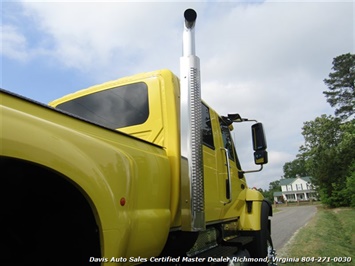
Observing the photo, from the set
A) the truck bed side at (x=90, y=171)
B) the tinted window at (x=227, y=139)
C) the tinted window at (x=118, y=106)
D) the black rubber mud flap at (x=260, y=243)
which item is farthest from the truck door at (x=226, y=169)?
the truck bed side at (x=90, y=171)

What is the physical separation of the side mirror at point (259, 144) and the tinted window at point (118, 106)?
76.6 inches

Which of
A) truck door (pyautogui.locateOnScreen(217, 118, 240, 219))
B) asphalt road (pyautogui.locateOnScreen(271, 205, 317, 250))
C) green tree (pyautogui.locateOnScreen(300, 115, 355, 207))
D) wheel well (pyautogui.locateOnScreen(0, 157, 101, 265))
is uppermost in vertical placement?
green tree (pyautogui.locateOnScreen(300, 115, 355, 207))

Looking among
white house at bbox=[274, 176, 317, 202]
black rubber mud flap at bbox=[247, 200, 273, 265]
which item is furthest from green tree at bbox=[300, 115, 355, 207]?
white house at bbox=[274, 176, 317, 202]

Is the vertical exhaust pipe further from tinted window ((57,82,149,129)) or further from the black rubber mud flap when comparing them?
the black rubber mud flap

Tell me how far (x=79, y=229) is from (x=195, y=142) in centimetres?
113

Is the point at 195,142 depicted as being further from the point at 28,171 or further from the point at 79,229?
the point at 28,171

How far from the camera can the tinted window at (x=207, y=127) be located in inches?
136

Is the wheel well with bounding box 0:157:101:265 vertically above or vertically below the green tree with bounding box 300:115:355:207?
below

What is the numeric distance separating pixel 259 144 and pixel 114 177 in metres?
2.86

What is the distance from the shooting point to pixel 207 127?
3621 millimetres


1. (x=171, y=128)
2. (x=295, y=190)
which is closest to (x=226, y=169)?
(x=171, y=128)

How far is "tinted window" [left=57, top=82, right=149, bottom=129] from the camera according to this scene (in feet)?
9.69

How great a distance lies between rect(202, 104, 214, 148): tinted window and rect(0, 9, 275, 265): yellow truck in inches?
1.1

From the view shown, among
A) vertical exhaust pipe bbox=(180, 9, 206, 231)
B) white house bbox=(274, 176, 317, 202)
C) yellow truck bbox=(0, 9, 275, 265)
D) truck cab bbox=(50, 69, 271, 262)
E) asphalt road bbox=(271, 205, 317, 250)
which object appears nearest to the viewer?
yellow truck bbox=(0, 9, 275, 265)
